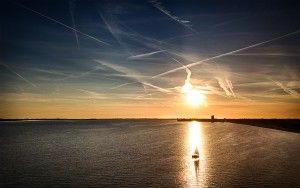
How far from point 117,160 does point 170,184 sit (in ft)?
101

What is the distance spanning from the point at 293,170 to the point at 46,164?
5217cm

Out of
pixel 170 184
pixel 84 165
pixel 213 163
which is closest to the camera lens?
pixel 170 184

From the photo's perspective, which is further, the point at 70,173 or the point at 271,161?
the point at 271,161

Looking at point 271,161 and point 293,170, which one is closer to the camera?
point 293,170

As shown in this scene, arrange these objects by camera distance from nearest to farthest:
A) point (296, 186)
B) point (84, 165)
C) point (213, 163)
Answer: point (296, 186) < point (84, 165) < point (213, 163)

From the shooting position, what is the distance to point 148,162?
262 feet

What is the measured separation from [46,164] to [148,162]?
23.3 metres

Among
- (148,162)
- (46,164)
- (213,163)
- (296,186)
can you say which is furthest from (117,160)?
(296,186)

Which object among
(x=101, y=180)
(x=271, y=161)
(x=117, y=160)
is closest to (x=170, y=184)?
(x=101, y=180)

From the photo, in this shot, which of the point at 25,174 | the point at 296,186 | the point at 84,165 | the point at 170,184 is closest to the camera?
the point at 296,186

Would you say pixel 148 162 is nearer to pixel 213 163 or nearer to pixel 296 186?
pixel 213 163

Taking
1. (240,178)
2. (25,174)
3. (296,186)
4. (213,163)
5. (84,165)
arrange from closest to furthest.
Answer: (296,186) < (240,178) < (25,174) < (84,165) < (213,163)

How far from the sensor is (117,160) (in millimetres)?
82938

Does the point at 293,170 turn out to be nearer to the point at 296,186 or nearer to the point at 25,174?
the point at 296,186
